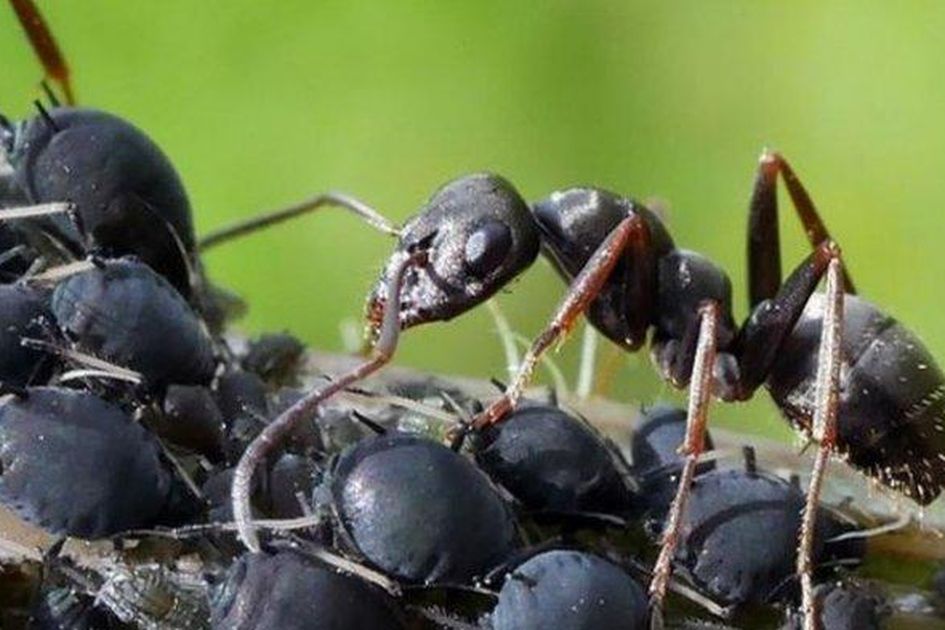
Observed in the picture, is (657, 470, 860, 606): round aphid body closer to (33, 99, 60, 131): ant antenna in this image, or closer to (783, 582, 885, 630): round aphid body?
(783, 582, 885, 630): round aphid body

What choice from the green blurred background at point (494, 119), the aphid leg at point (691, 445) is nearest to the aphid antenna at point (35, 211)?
the aphid leg at point (691, 445)

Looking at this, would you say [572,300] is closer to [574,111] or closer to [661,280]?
[661,280]

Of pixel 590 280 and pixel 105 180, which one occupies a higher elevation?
pixel 105 180

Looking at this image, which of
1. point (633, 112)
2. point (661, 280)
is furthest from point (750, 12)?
point (661, 280)

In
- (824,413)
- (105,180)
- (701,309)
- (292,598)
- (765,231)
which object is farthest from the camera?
(765,231)

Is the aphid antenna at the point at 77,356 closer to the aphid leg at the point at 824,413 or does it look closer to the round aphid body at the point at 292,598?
the round aphid body at the point at 292,598

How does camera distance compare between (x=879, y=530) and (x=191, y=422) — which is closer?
(x=191, y=422)

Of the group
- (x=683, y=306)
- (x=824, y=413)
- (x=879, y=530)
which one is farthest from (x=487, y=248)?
(x=879, y=530)

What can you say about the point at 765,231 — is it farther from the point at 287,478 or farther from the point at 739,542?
the point at 287,478
